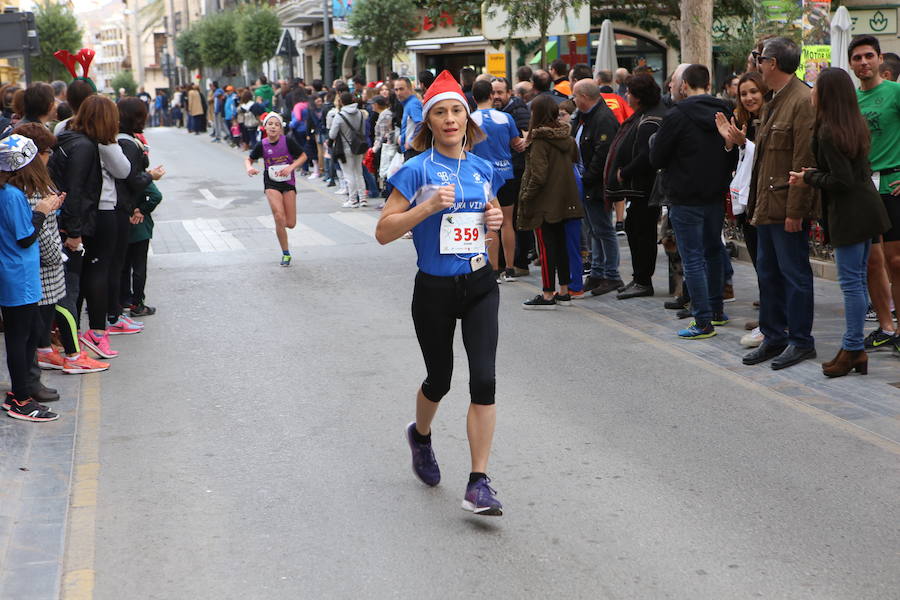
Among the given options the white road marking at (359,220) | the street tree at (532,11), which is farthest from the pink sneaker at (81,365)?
the street tree at (532,11)

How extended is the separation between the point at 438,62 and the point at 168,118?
2190cm

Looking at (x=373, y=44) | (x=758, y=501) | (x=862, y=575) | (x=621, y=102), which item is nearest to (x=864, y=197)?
(x=758, y=501)

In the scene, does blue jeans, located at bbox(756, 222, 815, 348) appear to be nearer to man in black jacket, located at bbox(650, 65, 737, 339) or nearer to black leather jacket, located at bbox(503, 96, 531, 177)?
man in black jacket, located at bbox(650, 65, 737, 339)

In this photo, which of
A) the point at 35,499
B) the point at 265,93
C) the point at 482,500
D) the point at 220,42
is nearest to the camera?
the point at 482,500

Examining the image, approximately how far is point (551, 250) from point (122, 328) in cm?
378

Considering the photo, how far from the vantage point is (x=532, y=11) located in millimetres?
18453

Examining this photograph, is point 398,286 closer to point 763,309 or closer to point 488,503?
point 763,309

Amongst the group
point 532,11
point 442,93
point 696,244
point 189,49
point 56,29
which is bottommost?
point 696,244

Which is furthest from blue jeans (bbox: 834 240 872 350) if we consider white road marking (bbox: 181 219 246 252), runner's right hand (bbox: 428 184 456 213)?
white road marking (bbox: 181 219 246 252)

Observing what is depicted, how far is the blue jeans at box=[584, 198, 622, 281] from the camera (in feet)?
35.8

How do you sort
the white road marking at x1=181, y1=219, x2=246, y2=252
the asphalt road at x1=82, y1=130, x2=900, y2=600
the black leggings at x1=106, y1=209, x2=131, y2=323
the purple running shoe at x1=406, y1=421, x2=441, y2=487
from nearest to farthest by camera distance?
the asphalt road at x1=82, y1=130, x2=900, y2=600
the purple running shoe at x1=406, y1=421, x2=441, y2=487
the black leggings at x1=106, y1=209, x2=131, y2=323
the white road marking at x1=181, y1=219, x2=246, y2=252

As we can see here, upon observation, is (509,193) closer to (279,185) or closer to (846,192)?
(279,185)

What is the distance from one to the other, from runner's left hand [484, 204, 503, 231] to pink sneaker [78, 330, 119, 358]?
180 inches

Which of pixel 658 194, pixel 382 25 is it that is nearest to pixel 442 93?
pixel 658 194
